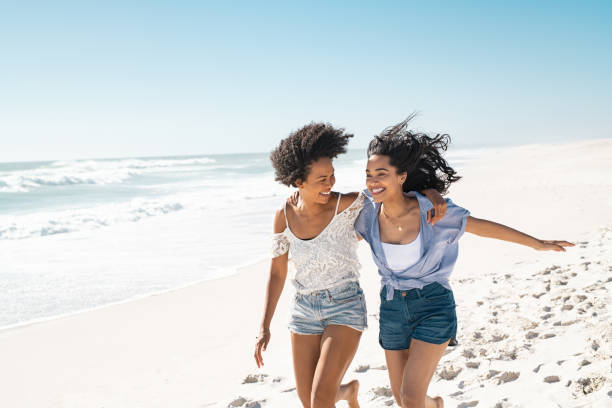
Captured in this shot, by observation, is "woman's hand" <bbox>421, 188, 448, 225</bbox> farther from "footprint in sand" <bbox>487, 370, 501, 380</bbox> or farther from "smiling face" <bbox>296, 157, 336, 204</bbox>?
"footprint in sand" <bbox>487, 370, 501, 380</bbox>

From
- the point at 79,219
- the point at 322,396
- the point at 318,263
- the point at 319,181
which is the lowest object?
the point at 79,219

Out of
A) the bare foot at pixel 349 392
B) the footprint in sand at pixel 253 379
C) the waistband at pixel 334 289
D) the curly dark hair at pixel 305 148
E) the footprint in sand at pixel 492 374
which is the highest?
the curly dark hair at pixel 305 148

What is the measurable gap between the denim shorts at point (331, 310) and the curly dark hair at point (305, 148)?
0.72 metres

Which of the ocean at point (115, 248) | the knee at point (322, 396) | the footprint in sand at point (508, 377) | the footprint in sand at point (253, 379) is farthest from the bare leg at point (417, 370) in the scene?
the ocean at point (115, 248)

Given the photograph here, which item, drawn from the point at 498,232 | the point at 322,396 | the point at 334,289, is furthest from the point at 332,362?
the point at 498,232

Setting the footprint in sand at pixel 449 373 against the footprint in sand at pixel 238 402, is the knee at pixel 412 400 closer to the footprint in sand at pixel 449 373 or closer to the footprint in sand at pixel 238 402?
the footprint in sand at pixel 449 373

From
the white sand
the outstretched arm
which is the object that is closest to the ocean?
the white sand

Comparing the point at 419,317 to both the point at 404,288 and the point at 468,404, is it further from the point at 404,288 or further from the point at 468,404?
the point at 468,404

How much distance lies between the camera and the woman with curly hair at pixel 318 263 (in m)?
3.05

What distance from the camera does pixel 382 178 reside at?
3.02 m

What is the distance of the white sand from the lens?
3.69m

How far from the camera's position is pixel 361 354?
4742mm

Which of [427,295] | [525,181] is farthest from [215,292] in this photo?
[525,181]

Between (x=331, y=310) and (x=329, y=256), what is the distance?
32 centimetres
